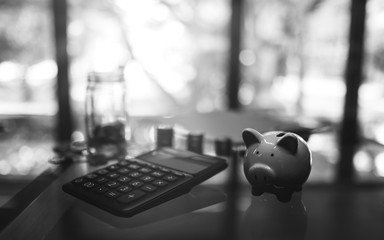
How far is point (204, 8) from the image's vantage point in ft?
8.50

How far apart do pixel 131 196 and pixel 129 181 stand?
0.19 ft

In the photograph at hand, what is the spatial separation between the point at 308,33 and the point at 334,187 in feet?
6.98

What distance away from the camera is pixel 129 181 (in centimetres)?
64

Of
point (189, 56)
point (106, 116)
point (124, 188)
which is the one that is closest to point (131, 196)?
point (124, 188)

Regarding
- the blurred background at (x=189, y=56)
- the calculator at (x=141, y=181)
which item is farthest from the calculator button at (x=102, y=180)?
the blurred background at (x=189, y=56)

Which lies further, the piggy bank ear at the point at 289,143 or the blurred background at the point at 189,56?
the blurred background at the point at 189,56

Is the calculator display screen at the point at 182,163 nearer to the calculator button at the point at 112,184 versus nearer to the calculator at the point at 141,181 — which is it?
the calculator at the point at 141,181

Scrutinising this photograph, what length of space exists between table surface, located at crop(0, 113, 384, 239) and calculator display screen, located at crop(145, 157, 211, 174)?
40mm

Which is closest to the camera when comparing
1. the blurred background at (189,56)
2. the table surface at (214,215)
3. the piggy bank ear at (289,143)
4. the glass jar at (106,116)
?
the table surface at (214,215)

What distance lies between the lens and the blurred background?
2.46 m

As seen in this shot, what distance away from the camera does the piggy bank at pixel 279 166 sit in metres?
0.62

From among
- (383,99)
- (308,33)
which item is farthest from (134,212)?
(383,99)

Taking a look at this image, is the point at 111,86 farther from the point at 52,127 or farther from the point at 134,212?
the point at 52,127

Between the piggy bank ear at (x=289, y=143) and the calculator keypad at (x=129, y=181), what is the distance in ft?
0.61
